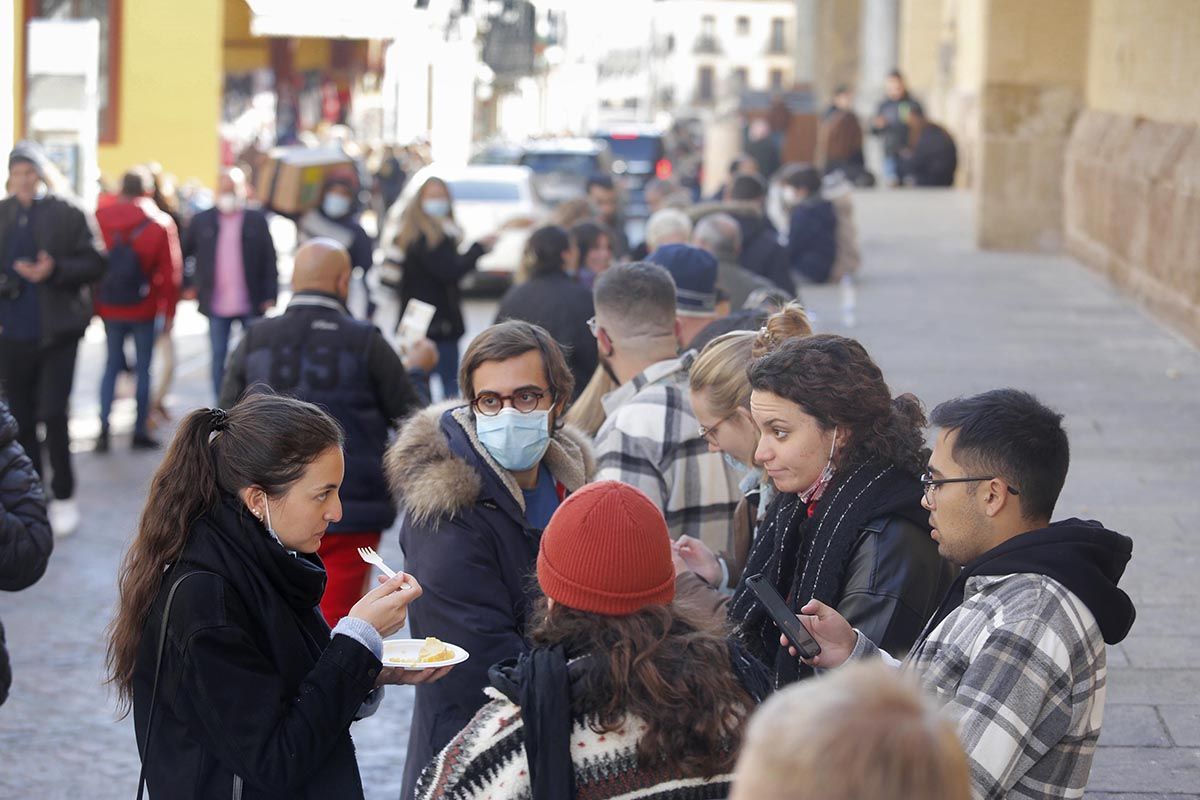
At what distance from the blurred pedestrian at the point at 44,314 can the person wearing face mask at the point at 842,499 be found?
6.56 meters

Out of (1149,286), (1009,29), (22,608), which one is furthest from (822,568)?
(1009,29)

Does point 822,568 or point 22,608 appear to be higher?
point 822,568

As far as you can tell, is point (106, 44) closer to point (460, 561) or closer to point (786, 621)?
point (460, 561)

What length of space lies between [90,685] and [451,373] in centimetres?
486

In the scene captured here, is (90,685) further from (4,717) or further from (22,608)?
(22,608)

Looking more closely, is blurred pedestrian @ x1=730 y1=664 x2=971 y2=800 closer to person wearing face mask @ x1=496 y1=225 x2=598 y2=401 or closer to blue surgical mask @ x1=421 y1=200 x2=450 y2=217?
person wearing face mask @ x1=496 y1=225 x2=598 y2=401

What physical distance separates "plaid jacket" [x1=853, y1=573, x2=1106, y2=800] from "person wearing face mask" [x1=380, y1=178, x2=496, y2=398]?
27.8 feet

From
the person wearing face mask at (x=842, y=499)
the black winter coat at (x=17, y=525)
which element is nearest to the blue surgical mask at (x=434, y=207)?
the black winter coat at (x=17, y=525)

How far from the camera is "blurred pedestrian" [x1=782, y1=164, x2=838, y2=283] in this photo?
1538 centimetres

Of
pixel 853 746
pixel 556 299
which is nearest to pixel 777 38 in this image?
pixel 556 299

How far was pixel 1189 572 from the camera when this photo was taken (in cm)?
687

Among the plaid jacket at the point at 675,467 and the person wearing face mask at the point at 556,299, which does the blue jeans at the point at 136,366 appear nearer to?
the person wearing face mask at the point at 556,299

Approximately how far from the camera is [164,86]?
22766 millimetres

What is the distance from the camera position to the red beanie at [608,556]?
8.78ft
